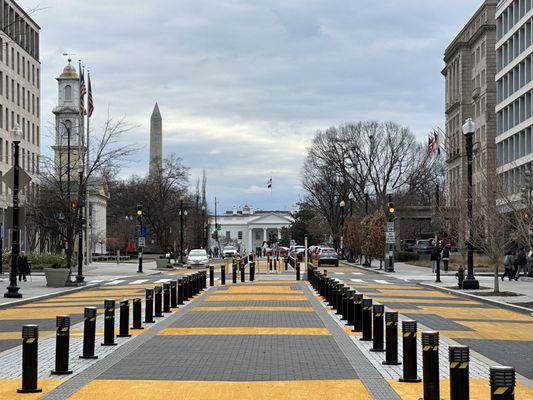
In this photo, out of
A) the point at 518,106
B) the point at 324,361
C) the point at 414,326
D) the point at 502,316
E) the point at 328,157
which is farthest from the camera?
the point at 328,157

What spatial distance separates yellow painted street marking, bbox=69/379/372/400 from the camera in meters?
9.95

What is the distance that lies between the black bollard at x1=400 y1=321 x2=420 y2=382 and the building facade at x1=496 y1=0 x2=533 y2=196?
5549cm

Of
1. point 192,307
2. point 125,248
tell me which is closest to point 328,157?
point 125,248

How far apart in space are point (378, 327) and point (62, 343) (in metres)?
4.99

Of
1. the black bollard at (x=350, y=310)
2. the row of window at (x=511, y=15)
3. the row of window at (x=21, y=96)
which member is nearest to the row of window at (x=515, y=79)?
the row of window at (x=511, y=15)

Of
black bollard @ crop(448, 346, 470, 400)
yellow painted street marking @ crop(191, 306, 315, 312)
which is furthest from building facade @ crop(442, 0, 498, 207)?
black bollard @ crop(448, 346, 470, 400)

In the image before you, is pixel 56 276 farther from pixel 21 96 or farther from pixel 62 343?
pixel 21 96

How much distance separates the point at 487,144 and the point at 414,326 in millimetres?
79589

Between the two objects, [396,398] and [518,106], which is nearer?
[396,398]

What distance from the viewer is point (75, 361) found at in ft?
42.7

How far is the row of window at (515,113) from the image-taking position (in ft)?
223

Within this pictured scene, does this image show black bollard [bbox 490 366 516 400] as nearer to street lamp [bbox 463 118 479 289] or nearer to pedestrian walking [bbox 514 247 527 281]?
street lamp [bbox 463 118 479 289]

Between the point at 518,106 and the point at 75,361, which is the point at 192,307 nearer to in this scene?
the point at 75,361

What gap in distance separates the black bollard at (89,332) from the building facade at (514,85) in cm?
5499
